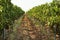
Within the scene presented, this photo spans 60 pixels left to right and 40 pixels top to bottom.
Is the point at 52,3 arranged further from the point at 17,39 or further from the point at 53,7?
the point at 17,39

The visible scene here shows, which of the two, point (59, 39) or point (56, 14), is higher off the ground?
point (56, 14)

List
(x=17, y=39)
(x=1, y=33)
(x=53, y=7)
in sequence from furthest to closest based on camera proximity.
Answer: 1. (x=53, y=7)
2. (x=17, y=39)
3. (x=1, y=33)

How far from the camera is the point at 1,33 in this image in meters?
21.2

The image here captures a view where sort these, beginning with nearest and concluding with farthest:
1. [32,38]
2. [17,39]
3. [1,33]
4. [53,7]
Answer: [1,33] < [17,39] < [32,38] < [53,7]

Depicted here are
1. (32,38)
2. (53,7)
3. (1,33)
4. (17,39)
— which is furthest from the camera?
(53,7)

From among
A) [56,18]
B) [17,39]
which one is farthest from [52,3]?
[17,39]

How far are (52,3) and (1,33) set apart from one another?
9338mm

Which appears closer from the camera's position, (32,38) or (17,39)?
(17,39)

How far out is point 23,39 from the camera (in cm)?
2486

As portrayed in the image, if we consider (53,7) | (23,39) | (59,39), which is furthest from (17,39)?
(53,7)

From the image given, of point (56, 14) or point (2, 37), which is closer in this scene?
point (2, 37)

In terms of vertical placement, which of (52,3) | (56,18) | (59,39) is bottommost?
(59,39)

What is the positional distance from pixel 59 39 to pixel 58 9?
3.52m

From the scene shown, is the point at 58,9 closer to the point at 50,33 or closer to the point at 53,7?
the point at 53,7
